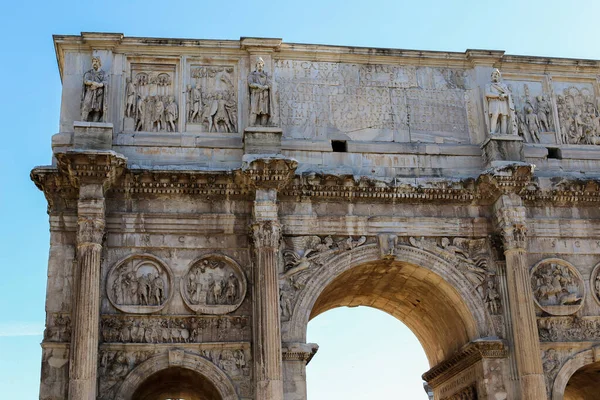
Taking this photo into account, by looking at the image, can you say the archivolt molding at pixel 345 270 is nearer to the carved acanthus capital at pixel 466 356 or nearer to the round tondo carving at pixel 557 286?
the carved acanthus capital at pixel 466 356

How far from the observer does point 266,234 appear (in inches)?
A: 582

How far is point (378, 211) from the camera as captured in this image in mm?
15789

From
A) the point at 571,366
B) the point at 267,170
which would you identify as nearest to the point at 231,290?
the point at 267,170

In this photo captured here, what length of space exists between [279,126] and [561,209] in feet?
18.1

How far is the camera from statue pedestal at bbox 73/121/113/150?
15016 millimetres

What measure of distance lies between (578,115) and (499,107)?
6.64 ft

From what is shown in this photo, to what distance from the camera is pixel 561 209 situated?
16375 millimetres

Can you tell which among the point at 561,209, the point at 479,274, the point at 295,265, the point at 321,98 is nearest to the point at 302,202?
the point at 295,265

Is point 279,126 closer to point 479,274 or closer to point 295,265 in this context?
point 295,265

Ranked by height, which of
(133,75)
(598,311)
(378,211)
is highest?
(133,75)

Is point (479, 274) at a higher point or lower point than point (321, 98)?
lower

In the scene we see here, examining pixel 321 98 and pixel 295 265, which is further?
pixel 321 98

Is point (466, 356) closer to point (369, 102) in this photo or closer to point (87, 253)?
point (369, 102)

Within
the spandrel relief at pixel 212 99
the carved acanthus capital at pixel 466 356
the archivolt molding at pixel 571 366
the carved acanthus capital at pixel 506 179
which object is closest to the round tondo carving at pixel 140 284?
the spandrel relief at pixel 212 99
